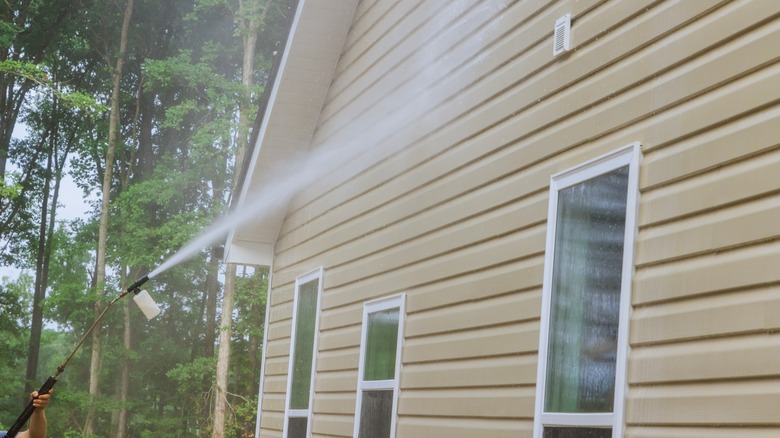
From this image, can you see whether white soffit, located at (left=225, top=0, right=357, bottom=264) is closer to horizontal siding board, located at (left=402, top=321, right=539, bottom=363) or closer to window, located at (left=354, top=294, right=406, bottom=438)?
window, located at (left=354, top=294, right=406, bottom=438)

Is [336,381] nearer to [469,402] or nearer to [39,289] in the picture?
[469,402]

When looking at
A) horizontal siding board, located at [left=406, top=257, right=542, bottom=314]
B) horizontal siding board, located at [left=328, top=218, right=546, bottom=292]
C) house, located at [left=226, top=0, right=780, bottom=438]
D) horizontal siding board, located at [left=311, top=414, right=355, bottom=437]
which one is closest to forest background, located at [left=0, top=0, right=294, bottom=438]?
horizontal siding board, located at [left=311, top=414, right=355, bottom=437]

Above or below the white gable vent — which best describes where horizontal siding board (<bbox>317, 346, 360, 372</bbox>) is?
below

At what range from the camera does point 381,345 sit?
788cm

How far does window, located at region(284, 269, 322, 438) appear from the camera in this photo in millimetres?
9383

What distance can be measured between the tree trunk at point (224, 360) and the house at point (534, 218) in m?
14.6

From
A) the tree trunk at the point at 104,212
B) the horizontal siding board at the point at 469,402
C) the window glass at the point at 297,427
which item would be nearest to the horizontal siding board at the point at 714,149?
the horizontal siding board at the point at 469,402

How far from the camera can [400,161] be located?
795cm

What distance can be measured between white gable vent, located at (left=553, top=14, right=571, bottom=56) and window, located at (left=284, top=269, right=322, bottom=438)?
4.22 meters

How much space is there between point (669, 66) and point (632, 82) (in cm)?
29

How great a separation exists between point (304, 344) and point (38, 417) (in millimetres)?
3822

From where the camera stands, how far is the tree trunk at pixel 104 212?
29.4 m

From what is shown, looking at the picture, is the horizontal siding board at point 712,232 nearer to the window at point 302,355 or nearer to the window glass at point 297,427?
the window at point 302,355

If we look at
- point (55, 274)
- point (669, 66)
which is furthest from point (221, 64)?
point (669, 66)
